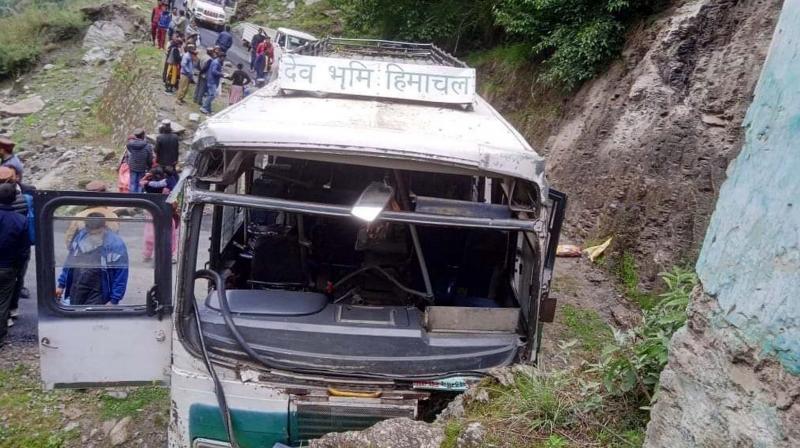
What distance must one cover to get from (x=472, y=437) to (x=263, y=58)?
16.8 m

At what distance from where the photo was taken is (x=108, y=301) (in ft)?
11.9

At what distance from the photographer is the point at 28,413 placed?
466 cm

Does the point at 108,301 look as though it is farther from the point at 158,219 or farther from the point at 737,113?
the point at 737,113

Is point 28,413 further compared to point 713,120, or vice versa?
point 713,120

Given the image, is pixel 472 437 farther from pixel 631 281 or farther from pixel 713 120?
pixel 713 120

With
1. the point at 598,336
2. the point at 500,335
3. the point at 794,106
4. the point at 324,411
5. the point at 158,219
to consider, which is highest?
the point at 794,106

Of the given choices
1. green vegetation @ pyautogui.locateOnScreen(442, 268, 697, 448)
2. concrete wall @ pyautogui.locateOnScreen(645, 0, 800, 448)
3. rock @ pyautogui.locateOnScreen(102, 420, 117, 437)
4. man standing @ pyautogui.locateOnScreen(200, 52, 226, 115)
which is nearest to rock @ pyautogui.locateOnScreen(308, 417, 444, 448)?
→ green vegetation @ pyautogui.locateOnScreen(442, 268, 697, 448)

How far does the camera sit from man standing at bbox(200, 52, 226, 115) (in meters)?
13.8

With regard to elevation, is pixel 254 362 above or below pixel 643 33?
below

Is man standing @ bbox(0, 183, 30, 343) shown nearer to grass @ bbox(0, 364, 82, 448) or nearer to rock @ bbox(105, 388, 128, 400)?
grass @ bbox(0, 364, 82, 448)

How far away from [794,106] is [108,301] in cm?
356

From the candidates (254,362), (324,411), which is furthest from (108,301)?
(324,411)

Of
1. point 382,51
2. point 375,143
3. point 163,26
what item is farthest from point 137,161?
point 163,26

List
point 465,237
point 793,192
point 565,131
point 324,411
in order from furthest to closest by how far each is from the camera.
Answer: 1. point 565,131
2. point 465,237
3. point 324,411
4. point 793,192
